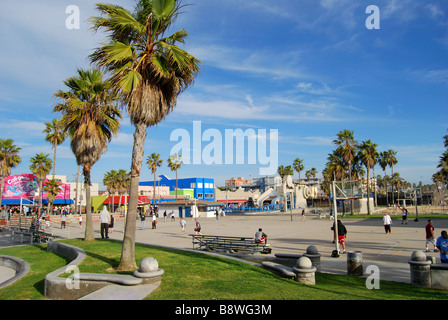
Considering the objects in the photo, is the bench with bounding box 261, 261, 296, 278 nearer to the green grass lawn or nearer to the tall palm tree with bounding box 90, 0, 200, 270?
the green grass lawn

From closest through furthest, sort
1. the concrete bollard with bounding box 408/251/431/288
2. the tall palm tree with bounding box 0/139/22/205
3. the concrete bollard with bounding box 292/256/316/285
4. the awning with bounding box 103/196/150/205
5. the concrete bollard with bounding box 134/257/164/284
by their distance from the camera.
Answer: the concrete bollard with bounding box 134/257/164/284 → the concrete bollard with bounding box 292/256/316/285 → the concrete bollard with bounding box 408/251/431/288 → the tall palm tree with bounding box 0/139/22/205 → the awning with bounding box 103/196/150/205

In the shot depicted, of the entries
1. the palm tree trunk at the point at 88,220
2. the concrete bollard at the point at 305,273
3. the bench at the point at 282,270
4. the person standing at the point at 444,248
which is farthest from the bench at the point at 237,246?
the person standing at the point at 444,248

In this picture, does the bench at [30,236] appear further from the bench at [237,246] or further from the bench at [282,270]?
the bench at [282,270]

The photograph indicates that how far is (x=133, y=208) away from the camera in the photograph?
29.5 ft

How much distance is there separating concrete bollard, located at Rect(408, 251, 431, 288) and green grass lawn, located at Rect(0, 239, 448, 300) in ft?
0.92

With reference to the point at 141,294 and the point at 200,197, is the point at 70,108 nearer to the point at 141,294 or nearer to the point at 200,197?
the point at 141,294

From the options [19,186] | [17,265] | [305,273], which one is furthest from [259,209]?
[305,273]

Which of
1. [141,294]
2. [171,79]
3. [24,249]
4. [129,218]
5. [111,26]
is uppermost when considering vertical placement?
[111,26]

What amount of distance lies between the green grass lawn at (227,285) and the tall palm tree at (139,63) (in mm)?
1772

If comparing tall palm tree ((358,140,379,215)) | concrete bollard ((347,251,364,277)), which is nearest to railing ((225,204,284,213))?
tall palm tree ((358,140,379,215))

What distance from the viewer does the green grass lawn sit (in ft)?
21.7

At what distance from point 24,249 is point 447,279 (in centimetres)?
1810
